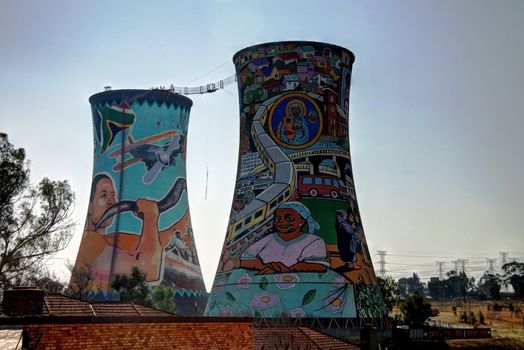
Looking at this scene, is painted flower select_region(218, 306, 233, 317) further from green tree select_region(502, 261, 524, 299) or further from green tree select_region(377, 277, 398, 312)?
green tree select_region(502, 261, 524, 299)

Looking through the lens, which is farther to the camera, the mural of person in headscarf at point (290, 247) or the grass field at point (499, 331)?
the grass field at point (499, 331)

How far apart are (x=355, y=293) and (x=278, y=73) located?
7.05m

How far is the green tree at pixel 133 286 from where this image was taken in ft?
97.6

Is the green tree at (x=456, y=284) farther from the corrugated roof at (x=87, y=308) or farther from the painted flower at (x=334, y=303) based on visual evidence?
the corrugated roof at (x=87, y=308)

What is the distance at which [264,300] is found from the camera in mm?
23812

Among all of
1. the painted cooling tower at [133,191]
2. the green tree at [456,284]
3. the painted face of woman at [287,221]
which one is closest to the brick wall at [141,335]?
the painted face of woman at [287,221]

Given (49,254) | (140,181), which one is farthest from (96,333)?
(140,181)

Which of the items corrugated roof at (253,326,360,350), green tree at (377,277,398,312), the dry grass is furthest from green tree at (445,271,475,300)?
corrugated roof at (253,326,360,350)

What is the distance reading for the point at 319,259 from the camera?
23922mm

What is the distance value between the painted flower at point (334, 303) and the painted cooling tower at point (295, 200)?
3 centimetres

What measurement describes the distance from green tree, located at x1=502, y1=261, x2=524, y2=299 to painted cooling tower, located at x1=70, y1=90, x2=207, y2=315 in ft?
126

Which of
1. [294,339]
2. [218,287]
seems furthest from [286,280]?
[294,339]

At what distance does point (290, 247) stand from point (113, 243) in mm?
9432

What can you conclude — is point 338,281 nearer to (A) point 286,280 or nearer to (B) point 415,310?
(A) point 286,280
